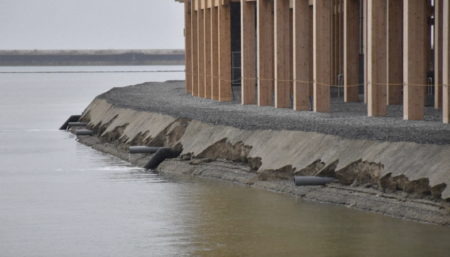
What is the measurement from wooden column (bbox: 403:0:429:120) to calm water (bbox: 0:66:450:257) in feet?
18.3

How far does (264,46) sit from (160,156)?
26.7ft

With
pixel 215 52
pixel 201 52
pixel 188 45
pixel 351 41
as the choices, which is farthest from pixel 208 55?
pixel 351 41

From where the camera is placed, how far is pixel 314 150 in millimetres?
21391

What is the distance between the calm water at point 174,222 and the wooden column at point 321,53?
618 cm

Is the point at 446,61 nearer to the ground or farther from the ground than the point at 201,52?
farther from the ground

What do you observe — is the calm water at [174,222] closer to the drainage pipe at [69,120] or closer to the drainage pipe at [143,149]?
the drainage pipe at [143,149]

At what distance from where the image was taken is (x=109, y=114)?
38281 millimetres

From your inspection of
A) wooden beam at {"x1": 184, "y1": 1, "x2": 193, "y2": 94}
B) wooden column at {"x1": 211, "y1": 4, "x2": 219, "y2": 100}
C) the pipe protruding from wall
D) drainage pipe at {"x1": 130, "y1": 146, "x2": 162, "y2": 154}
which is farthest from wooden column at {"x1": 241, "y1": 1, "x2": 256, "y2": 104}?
wooden beam at {"x1": 184, "y1": 1, "x2": 193, "y2": 94}

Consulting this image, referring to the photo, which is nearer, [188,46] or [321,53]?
[321,53]

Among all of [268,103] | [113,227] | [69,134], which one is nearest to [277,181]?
[113,227]

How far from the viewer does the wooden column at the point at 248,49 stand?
34094 millimetres

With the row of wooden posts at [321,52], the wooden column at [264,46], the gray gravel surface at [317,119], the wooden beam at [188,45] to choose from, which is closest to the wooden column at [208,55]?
the row of wooden posts at [321,52]

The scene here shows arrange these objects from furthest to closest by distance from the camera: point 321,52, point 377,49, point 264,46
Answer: point 264,46 → point 321,52 → point 377,49

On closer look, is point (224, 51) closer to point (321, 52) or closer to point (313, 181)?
point (321, 52)
